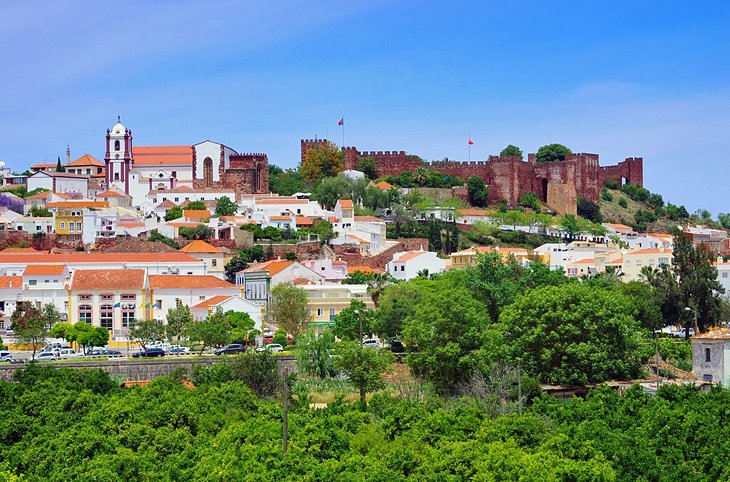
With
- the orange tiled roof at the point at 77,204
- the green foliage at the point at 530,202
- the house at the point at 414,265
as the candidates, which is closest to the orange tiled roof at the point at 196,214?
the orange tiled roof at the point at 77,204

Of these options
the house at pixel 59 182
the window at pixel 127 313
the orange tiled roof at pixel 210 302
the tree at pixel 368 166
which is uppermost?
the tree at pixel 368 166

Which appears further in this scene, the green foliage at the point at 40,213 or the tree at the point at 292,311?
the green foliage at the point at 40,213

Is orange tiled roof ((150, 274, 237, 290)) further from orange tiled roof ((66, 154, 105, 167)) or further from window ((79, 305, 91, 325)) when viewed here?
orange tiled roof ((66, 154, 105, 167))

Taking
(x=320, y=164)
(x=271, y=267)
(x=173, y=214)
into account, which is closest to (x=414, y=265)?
(x=271, y=267)

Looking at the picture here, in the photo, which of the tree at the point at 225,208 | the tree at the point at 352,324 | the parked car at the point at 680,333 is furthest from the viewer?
the tree at the point at 225,208

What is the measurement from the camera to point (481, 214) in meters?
97.4

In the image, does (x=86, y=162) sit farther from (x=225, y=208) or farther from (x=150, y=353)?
(x=150, y=353)

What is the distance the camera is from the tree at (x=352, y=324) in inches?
2245

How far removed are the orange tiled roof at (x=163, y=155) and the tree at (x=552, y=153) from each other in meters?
30.2

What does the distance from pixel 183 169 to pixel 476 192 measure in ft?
74.1

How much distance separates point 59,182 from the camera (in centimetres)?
9344

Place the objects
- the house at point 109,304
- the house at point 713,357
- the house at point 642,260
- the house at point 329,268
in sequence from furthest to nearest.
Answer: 1. the house at point 642,260
2. the house at point 329,268
3. the house at point 109,304
4. the house at point 713,357

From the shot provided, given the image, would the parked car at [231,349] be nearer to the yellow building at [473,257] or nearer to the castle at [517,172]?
the yellow building at [473,257]

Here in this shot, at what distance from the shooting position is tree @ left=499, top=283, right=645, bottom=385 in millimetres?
45625
